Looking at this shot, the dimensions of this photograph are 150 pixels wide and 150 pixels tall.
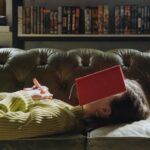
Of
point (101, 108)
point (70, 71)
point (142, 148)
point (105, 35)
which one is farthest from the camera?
point (105, 35)

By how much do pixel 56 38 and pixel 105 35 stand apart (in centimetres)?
33

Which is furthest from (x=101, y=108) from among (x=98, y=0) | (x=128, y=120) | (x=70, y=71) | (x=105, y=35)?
(x=98, y=0)

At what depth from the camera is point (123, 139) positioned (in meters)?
1.23

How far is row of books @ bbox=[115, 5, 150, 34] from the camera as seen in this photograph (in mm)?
2627

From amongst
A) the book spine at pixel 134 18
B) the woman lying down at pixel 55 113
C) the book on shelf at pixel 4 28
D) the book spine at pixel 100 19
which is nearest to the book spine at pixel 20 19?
the book on shelf at pixel 4 28

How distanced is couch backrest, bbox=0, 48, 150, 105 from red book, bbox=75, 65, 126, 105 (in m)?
0.54

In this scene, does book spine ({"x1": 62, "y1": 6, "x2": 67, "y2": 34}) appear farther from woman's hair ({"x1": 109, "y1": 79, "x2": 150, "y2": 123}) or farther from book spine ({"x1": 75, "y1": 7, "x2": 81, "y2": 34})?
woman's hair ({"x1": 109, "y1": 79, "x2": 150, "y2": 123})

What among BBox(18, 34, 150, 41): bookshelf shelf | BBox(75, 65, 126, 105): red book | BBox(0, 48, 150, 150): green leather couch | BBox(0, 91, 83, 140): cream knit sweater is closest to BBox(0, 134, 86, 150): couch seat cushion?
BBox(0, 91, 83, 140): cream knit sweater

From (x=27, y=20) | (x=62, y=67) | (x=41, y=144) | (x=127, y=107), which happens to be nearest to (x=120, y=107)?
(x=127, y=107)

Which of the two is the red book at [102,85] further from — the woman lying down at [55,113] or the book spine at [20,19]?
the book spine at [20,19]

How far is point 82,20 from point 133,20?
1.12 ft

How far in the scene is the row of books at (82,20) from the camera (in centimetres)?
263

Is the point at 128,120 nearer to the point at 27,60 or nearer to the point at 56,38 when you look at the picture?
the point at 27,60

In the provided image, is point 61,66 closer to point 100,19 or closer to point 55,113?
point 55,113
